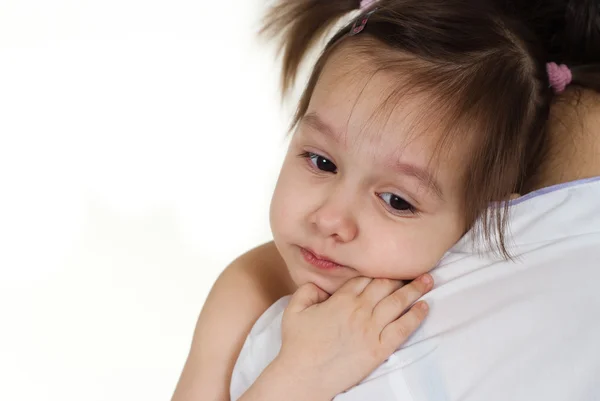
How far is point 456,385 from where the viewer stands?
29.2 inches

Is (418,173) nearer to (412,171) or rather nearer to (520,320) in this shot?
(412,171)

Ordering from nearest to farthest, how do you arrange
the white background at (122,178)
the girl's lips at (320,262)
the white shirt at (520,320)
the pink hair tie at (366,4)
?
the white shirt at (520,320)
the girl's lips at (320,262)
the pink hair tie at (366,4)
the white background at (122,178)

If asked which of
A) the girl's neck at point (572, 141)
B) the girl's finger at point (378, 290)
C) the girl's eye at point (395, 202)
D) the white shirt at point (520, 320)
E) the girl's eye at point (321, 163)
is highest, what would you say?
the girl's eye at point (321, 163)

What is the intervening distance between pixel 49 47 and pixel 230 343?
0.83 metres

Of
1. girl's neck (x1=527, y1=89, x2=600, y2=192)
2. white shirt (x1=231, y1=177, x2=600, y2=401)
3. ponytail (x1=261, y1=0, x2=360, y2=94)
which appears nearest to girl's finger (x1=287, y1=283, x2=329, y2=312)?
white shirt (x1=231, y1=177, x2=600, y2=401)

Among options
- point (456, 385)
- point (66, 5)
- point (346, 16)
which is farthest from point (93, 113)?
point (456, 385)

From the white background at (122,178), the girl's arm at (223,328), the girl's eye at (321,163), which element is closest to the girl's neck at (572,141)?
the girl's eye at (321,163)

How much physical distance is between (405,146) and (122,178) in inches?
32.4

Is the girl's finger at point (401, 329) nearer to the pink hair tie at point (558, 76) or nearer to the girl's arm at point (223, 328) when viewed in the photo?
the girl's arm at point (223, 328)

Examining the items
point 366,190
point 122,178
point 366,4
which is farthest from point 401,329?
point 122,178

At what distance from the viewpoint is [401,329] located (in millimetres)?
783

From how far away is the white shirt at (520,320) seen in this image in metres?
0.72

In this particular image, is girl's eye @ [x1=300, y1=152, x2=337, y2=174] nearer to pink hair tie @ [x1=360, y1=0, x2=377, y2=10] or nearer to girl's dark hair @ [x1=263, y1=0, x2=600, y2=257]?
girl's dark hair @ [x1=263, y1=0, x2=600, y2=257]

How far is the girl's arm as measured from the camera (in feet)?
2.95
